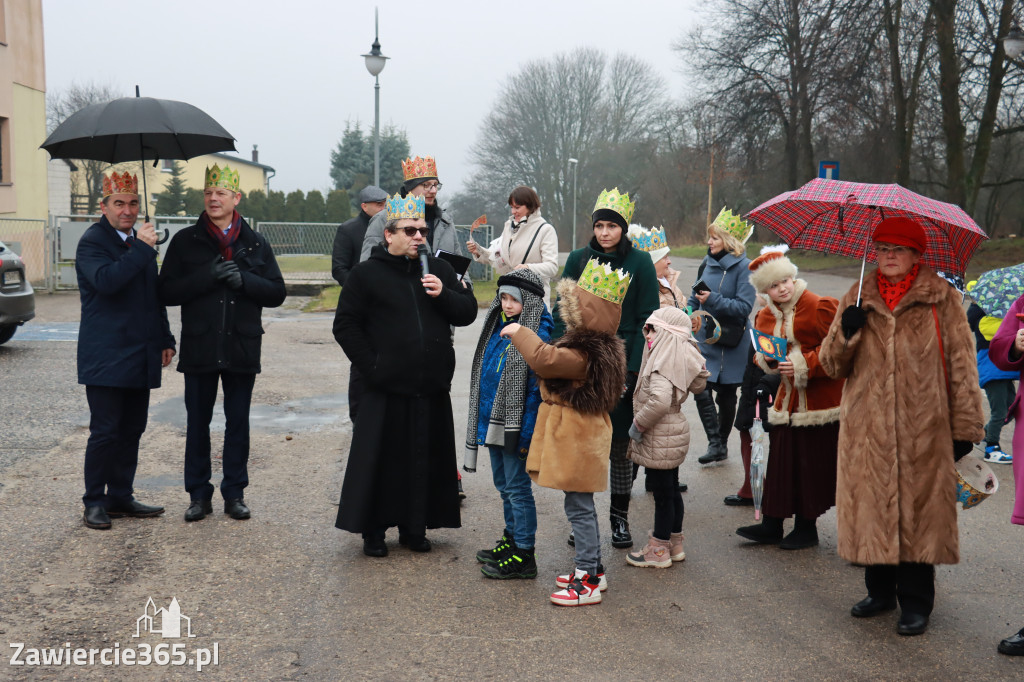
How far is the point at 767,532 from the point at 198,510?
3536mm

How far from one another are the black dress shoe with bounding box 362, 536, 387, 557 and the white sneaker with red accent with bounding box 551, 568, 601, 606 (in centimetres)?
114

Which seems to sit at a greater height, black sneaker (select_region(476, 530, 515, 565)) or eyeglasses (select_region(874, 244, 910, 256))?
eyeglasses (select_region(874, 244, 910, 256))

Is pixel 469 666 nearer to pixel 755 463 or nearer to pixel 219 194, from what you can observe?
pixel 755 463

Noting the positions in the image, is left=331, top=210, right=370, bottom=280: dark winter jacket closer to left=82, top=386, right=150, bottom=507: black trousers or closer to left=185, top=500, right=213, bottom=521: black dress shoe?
left=82, top=386, right=150, bottom=507: black trousers

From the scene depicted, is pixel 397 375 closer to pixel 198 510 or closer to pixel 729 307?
pixel 198 510

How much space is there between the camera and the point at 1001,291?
16.7ft

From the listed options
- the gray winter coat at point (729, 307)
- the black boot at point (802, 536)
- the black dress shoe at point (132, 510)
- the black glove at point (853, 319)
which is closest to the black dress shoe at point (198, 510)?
the black dress shoe at point (132, 510)

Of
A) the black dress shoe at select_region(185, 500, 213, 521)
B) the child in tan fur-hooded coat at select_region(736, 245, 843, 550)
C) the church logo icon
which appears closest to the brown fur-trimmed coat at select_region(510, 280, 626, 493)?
the child in tan fur-hooded coat at select_region(736, 245, 843, 550)

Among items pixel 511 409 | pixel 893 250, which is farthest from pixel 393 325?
pixel 893 250

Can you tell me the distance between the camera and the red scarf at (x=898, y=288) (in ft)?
15.3

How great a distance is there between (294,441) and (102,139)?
322 centimetres

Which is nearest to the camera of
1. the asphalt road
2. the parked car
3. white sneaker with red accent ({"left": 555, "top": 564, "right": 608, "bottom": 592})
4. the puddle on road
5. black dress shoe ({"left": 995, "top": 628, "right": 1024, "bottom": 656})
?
the asphalt road

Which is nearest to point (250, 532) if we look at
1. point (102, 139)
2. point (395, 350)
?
point (395, 350)

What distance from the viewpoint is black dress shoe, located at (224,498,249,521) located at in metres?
6.07
